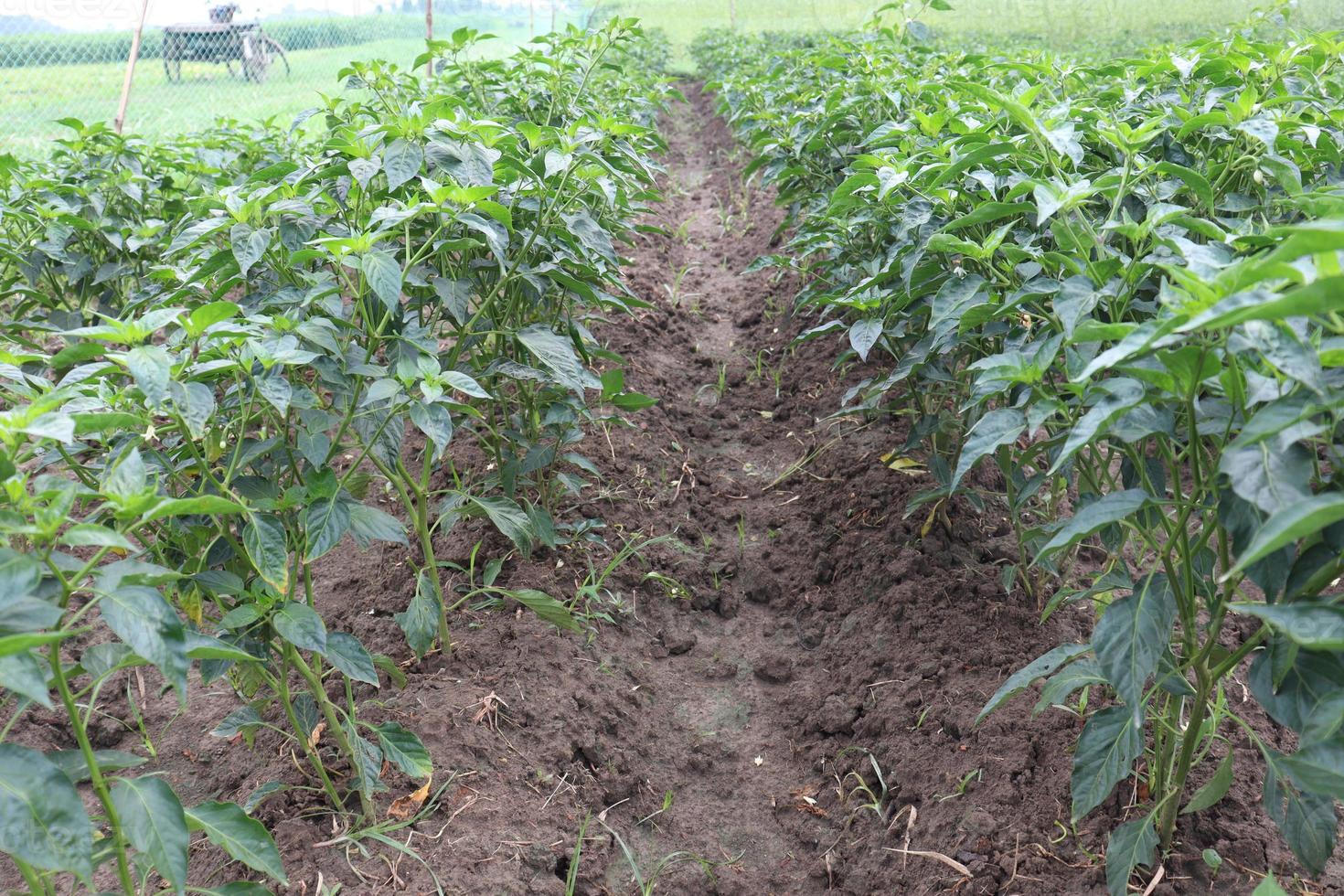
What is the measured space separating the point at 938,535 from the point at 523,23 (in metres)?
20.6

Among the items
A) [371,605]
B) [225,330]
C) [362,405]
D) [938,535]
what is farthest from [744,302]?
[225,330]

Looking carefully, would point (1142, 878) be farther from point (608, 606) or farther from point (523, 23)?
point (523, 23)

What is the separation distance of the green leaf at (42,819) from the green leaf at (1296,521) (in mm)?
1420

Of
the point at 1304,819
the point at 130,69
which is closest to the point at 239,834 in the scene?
the point at 1304,819

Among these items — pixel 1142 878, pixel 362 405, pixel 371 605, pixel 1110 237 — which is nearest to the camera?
pixel 1142 878

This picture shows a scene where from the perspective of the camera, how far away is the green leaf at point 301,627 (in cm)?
179

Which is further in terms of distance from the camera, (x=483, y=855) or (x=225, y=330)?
(x=483, y=855)

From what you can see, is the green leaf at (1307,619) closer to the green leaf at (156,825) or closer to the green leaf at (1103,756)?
the green leaf at (1103,756)

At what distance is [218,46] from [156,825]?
11.4 m

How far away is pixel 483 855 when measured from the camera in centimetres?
215

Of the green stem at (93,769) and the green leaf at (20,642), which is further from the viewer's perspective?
the green stem at (93,769)

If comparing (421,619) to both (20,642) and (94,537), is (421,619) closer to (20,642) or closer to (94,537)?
(94,537)

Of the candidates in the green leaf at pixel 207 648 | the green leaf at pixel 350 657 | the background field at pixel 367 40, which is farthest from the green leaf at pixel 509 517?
the background field at pixel 367 40

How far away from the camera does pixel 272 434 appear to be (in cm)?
208
